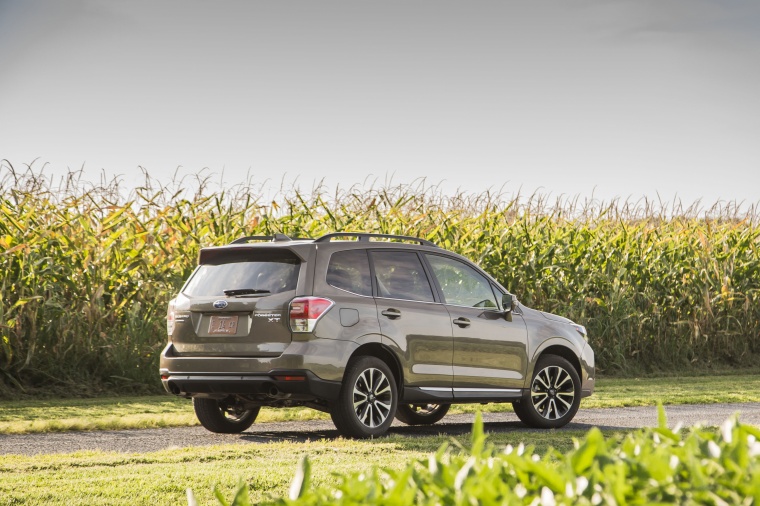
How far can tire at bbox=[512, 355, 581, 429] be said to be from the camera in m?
12.0

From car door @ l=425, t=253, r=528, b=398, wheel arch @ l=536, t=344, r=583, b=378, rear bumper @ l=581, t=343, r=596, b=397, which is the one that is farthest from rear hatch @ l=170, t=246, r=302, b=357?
rear bumper @ l=581, t=343, r=596, b=397

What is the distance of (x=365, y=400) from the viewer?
10430 millimetres

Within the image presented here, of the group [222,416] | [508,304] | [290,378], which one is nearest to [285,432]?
[222,416]

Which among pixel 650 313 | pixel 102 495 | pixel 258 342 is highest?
pixel 650 313

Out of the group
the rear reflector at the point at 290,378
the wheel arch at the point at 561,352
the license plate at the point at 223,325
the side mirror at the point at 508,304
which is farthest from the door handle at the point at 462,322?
the license plate at the point at 223,325

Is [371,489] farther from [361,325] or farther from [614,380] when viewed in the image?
[614,380]

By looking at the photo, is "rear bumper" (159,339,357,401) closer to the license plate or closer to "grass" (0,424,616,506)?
the license plate

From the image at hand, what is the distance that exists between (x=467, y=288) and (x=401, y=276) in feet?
3.43

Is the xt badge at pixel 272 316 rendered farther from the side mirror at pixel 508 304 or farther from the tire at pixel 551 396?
the tire at pixel 551 396

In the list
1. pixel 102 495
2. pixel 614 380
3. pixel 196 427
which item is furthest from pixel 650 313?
pixel 102 495

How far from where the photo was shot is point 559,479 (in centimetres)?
287

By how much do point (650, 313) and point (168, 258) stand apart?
28.6 feet

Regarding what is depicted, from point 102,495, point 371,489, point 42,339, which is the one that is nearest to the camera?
point 371,489

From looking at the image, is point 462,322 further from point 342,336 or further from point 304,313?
point 304,313
